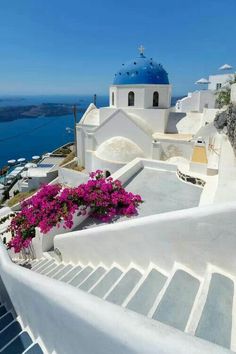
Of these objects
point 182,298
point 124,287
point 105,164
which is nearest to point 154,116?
point 105,164

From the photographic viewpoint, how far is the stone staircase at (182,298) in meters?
2.29

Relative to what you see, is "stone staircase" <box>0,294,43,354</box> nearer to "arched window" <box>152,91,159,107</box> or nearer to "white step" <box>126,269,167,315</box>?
"white step" <box>126,269,167,315</box>

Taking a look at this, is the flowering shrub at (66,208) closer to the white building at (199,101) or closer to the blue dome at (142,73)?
the blue dome at (142,73)

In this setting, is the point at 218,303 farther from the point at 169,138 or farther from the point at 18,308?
the point at 169,138

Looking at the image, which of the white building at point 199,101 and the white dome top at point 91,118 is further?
the white building at point 199,101

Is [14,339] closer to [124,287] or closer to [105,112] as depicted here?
[124,287]

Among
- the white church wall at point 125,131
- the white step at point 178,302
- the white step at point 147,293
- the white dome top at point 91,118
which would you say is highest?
the white dome top at point 91,118

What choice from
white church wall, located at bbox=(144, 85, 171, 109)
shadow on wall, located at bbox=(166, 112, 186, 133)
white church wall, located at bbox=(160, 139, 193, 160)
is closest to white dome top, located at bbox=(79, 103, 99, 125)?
white church wall, located at bbox=(144, 85, 171, 109)

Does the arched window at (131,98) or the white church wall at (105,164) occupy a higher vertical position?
the arched window at (131,98)

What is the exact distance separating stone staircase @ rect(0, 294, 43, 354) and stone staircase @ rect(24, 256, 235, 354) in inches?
39.3

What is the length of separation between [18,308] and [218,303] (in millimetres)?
2781

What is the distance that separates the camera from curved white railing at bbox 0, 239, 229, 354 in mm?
1609

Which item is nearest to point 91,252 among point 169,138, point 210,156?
point 210,156

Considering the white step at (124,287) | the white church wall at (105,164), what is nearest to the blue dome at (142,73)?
the white church wall at (105,164)
